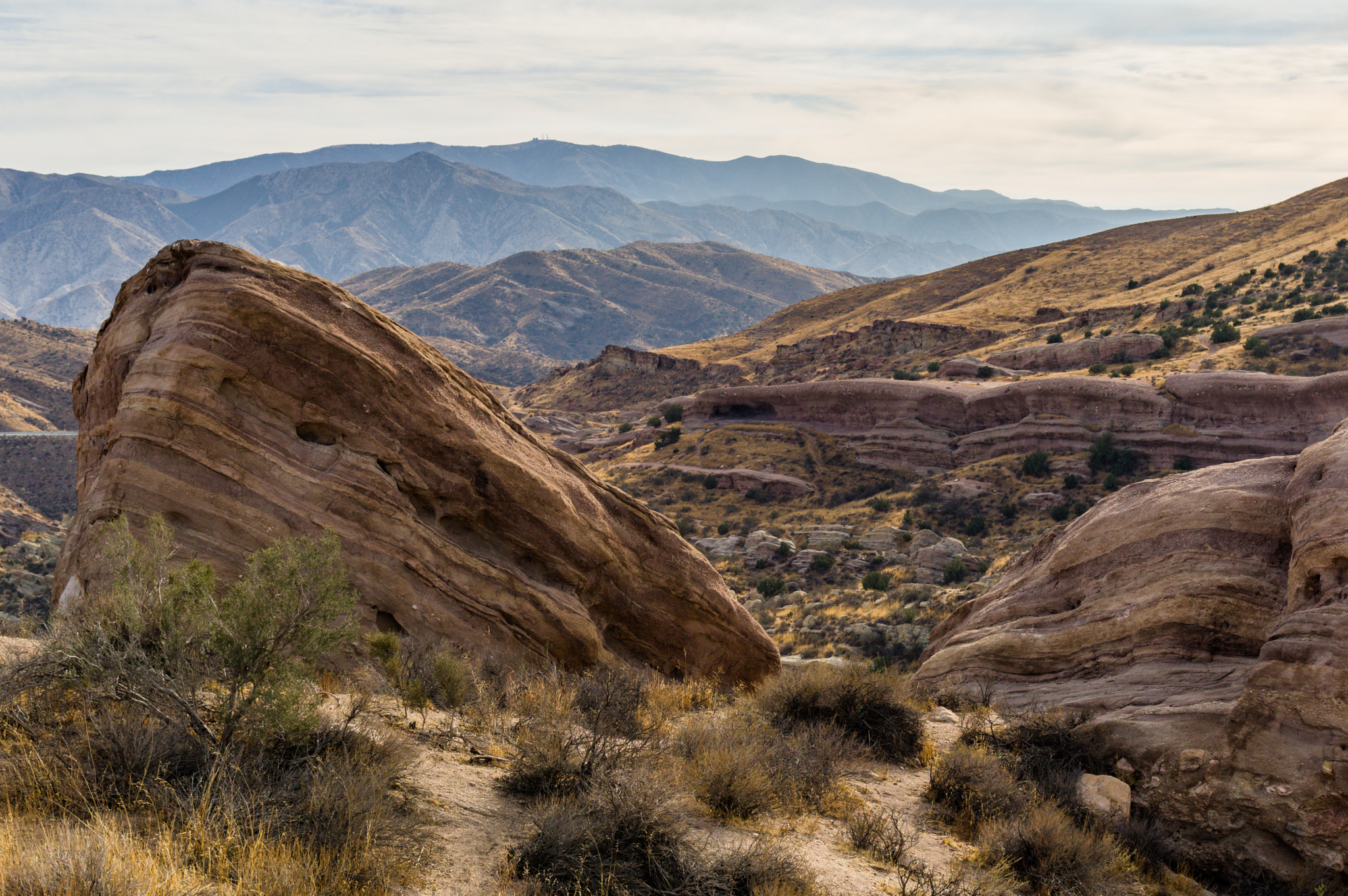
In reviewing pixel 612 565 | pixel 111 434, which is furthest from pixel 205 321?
pixel 612 565

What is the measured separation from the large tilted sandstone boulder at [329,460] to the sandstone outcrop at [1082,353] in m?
55.0

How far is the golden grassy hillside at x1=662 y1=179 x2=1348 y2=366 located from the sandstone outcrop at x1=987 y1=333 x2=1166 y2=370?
7878mm

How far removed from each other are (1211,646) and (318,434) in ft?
42.6

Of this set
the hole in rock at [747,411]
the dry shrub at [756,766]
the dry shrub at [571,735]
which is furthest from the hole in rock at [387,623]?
the hole in rock at [747,411]

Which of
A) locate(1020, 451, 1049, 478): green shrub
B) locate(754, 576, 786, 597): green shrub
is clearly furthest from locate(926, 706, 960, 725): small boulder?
locate(1020, 451, 1049, 478): green shrub

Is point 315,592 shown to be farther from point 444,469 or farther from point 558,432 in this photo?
point 558,432

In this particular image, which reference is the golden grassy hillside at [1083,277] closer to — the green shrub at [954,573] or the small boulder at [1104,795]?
the green shrub at [954,573]

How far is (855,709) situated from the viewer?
36.5 ft

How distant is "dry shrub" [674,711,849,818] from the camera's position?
25.1ft

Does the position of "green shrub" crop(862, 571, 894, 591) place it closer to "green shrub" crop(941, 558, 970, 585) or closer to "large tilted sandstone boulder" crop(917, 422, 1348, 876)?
"green shrub" crop(941, 558, 970, 585)

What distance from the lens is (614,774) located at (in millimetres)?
7195

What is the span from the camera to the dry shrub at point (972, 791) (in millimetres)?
8672

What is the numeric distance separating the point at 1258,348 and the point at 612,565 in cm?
5219

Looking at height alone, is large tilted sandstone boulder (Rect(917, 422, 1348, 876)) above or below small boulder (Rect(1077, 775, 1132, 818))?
above
